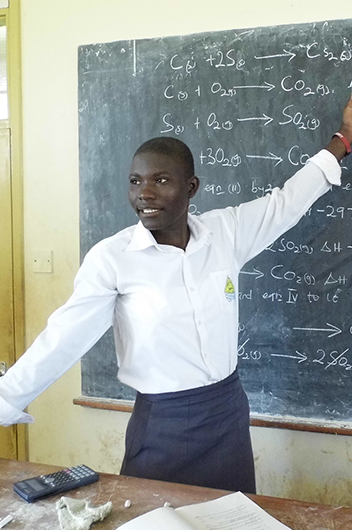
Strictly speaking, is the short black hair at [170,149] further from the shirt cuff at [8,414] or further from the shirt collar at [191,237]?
the shirt cuff at [8,414]

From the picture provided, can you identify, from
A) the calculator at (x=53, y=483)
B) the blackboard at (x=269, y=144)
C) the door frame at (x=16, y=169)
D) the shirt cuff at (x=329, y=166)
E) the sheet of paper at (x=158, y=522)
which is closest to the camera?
the sheet of paper at (x=158, y=522)

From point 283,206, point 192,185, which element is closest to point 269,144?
point 283,206

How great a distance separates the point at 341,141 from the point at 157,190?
Answer: 2.49ft

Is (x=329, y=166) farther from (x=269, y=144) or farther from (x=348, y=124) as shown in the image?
(x=269, y=144)

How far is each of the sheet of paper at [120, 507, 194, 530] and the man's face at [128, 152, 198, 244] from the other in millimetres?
827

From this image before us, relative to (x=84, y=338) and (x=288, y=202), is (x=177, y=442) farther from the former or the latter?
(x=288, y=202)

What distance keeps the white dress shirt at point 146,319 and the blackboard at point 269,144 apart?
597 mm

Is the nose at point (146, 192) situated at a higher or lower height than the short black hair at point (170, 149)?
lower

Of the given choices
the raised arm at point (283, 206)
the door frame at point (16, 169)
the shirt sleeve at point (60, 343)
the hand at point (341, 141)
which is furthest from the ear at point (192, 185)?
A: the door frame at point (16, 169)

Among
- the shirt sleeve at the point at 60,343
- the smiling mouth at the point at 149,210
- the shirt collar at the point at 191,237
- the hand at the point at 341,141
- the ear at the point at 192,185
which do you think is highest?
the hand at the point at 341,141

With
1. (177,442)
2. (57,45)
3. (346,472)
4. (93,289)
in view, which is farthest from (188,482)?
(57,45)

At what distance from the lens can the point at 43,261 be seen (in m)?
2.58

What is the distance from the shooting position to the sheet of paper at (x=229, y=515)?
109cm

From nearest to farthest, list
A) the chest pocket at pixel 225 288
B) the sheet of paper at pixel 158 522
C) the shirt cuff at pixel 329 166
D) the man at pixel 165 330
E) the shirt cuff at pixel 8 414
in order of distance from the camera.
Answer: the sheet of paper at pixel 158 522 → the shirt cuff at pixel 8 414 → the man at pixel 165 330 → the chest pocket at pixel 225 288 → the shirt cuff at pixel 329 166
